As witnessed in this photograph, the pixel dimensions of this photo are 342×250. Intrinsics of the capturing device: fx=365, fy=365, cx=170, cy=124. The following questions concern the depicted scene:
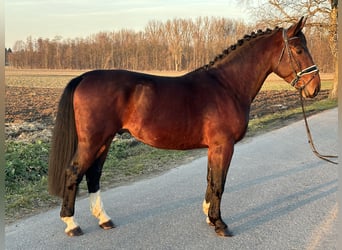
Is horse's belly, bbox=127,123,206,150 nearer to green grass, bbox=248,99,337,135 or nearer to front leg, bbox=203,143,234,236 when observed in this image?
front leg, bbox=203,143,234,236

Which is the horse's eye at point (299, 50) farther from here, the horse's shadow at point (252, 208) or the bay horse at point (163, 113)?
the horse's shadow at point (252, 208)

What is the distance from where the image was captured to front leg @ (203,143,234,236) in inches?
144

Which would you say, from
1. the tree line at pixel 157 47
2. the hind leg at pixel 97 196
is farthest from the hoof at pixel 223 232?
the tree line at pixel 157 47

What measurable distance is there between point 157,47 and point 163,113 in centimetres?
1735

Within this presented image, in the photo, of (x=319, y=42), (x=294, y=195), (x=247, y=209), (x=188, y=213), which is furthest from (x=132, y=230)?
(x=319, y=42)

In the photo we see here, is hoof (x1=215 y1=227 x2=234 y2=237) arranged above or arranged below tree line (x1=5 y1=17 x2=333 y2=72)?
below

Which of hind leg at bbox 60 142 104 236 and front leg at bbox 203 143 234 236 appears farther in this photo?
front leg at bbox 203 143 234 236

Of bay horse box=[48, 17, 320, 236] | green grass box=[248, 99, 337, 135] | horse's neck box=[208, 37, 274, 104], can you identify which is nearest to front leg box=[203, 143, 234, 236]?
bay horse box=[48, 17, 320, 236]

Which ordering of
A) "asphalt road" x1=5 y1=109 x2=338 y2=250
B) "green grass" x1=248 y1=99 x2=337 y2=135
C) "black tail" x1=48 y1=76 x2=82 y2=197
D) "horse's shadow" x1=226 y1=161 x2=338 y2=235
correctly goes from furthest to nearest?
1. "green grass" x1=248 y1=99 x2=337 y2=135
2. "horse's shadow" x1=226 y1=161 x2=338 y2=235
3. "black tail" x1=48 y1=76 x2=82 y2=197
4. "asphalt road" x1=5 y1=109 x2=338 y2=250

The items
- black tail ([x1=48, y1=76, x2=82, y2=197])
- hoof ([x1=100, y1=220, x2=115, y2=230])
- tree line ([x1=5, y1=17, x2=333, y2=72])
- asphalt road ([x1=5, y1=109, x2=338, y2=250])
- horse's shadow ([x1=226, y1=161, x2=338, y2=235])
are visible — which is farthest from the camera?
tree line ([x1=5, y1=17, x2=333, y2=72])

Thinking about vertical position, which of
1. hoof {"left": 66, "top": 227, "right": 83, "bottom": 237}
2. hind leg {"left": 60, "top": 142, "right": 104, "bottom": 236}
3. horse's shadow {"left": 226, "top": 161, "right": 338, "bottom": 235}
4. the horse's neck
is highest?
the horse's neck

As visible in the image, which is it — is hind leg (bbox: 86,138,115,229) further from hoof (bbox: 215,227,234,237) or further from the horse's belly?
hoof (bbox: 215,227,234,237)

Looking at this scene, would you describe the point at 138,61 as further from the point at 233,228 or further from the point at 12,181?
the point at 233,228

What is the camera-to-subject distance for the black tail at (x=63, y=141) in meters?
3.60
